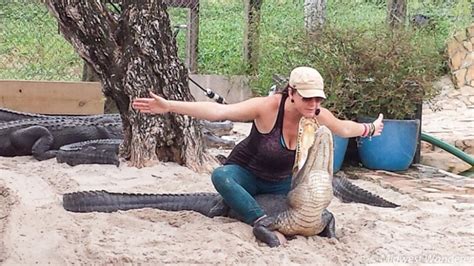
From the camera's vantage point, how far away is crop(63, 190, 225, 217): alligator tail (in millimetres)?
3578

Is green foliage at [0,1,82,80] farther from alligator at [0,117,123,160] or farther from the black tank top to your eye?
the black tank top

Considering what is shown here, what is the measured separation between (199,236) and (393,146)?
115 inches

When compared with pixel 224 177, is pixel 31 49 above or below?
above

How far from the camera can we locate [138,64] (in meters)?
4.90

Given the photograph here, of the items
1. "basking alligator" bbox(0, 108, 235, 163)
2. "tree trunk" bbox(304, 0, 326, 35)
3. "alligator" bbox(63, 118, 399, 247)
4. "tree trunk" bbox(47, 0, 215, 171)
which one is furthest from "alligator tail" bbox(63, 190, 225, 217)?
"tree trunk" bbox(304, 0, 326, 35)

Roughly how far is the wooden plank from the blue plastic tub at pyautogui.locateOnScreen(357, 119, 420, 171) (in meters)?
3.05

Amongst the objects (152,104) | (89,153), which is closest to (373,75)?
(89,153)

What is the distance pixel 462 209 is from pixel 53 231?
2.40 meters

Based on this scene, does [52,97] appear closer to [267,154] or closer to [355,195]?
[355,195]

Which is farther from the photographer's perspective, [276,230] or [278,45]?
[278,45]

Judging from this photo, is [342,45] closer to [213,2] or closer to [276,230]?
[276,230]

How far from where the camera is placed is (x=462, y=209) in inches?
162

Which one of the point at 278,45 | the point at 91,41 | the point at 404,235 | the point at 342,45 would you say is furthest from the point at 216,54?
the point at 404,235

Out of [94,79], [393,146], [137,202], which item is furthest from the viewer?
[94,79]
